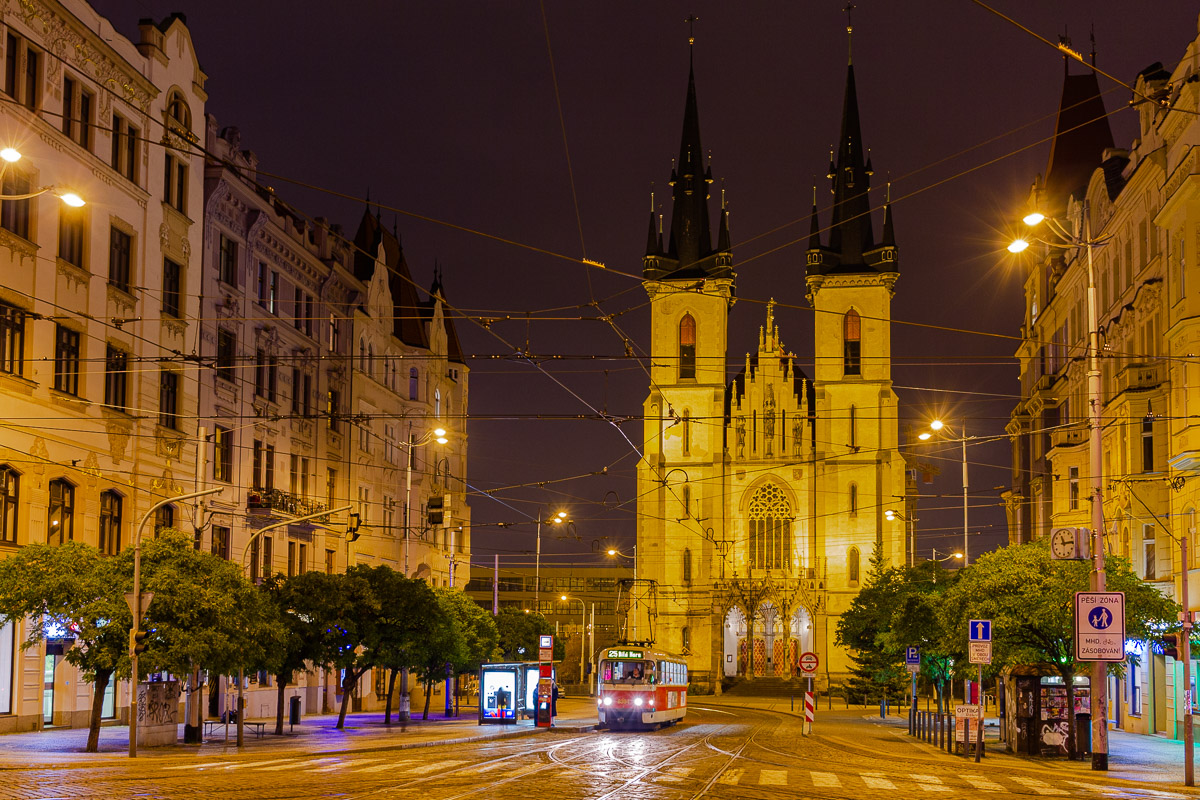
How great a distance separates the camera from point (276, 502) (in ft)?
154

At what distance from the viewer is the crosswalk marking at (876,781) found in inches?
900

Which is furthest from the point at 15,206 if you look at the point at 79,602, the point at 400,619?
the point at 400,619

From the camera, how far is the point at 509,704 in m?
45.8

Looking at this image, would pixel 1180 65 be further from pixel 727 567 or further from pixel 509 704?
pixel 727 567

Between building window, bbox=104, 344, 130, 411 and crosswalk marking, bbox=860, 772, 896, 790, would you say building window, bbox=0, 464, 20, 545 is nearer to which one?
building window, bbox=104, 344, 130, 411

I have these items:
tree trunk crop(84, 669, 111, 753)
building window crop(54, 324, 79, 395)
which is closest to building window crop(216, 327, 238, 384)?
building window crop(54, 324, 79, 395)

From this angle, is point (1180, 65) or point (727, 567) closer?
point (1180, 65)

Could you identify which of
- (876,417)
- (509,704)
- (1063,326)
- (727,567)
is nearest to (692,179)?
(876,417)

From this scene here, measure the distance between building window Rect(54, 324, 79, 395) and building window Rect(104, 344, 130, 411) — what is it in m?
1.06

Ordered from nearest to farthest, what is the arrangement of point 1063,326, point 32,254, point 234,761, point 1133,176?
point 234,761
point 32,254
point 1133,176
point 1063,326

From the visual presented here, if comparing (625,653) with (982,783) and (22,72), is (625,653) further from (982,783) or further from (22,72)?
(22,72)

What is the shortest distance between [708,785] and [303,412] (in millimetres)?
32971

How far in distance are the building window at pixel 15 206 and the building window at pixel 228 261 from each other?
11216 mm

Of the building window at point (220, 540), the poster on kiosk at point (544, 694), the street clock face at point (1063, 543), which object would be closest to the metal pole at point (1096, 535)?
the street clock face at point (1063, 543)
